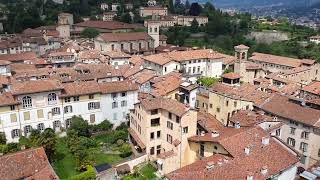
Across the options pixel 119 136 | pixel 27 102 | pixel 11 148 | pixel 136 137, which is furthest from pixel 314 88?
pixel 11 148

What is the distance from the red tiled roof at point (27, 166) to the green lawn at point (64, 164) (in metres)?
5.40

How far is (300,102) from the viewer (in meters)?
45.9

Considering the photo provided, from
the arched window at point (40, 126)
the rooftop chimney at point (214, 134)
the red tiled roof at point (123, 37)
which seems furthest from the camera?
the red tiled roof at point (123, 37)

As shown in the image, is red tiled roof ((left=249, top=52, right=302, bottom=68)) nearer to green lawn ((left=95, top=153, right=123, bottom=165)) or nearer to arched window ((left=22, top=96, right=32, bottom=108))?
green lawn ((left=95, top=153, right=123, bottom=165))

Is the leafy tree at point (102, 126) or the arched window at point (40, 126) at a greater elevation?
the arched window at point (40, 126)

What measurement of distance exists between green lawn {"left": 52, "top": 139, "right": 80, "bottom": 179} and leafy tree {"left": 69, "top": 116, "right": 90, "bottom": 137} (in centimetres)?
265

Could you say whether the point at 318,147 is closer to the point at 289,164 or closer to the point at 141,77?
the point at 289,164

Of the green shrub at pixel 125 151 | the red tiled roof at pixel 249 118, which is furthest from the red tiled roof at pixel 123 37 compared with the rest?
the red tiled roof at pixel 249 118

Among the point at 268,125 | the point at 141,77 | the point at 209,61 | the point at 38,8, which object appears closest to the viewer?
the point at 268,125

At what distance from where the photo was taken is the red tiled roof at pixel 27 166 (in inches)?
1291

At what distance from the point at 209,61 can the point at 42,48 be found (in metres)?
42.1

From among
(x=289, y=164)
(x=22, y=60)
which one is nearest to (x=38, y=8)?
(x=22, y=60)

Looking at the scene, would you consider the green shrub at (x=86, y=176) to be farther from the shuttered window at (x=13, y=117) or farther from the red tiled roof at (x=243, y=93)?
the red tiled roof at (x=243, y=93)

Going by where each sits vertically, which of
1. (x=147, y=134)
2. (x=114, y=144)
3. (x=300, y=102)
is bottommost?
(x=114, y=144)
